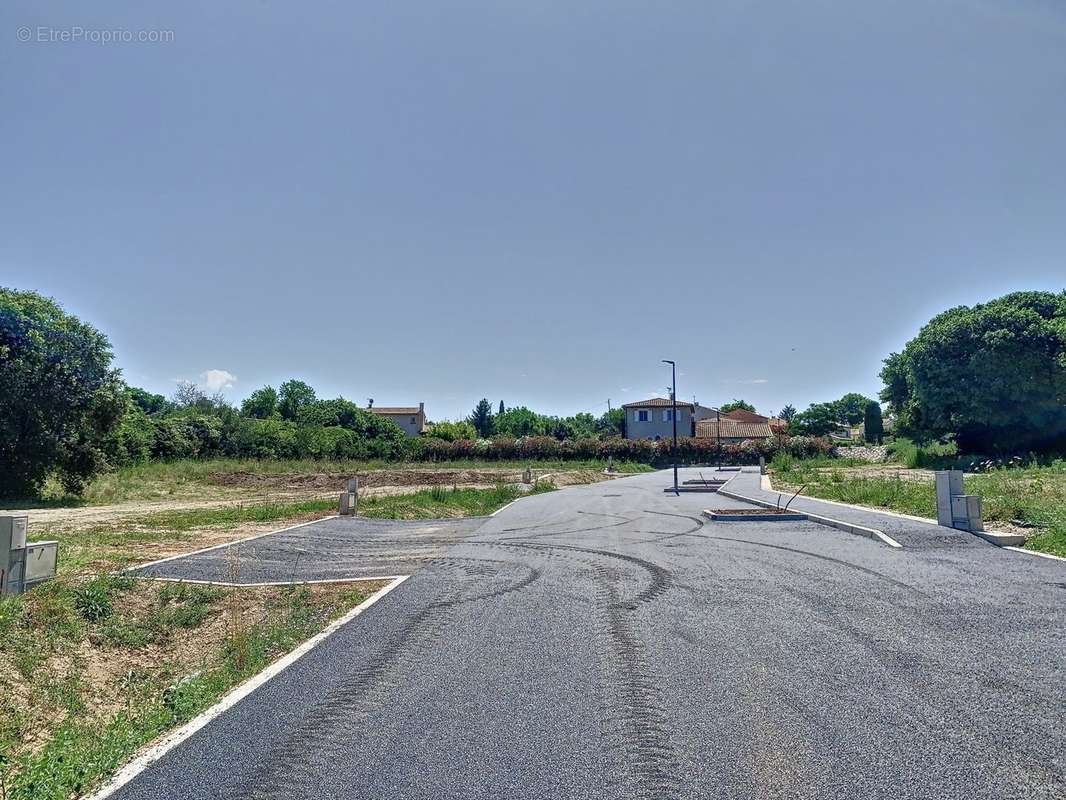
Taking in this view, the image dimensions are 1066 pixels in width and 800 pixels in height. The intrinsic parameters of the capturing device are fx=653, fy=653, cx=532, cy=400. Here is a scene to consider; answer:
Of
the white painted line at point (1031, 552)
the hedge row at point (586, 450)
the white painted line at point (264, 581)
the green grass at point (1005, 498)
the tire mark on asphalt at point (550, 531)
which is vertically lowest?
the white painted line at point (264, 581)

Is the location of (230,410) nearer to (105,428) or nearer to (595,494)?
(105,428)

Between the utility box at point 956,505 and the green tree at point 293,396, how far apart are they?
82.1 m

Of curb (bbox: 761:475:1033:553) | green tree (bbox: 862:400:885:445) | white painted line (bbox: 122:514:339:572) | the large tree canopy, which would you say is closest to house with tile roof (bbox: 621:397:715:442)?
green tree (bbox: 862:400:885:445)

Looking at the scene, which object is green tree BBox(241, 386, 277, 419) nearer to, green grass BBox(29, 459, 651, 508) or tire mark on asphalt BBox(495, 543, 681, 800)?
green grass BBox(29, 459, 651, 508)

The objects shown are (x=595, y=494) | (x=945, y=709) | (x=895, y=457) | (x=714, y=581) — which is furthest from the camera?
(x=895, y=457)

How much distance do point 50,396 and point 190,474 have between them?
54.0 ft

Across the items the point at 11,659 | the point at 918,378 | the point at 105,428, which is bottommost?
the point at 11,659

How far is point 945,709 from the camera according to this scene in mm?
4434

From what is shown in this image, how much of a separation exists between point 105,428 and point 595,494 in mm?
19158

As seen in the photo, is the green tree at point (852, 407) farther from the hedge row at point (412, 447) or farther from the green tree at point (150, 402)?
the green tree at point (150, 402)

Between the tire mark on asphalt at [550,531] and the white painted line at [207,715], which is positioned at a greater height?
the tire mark on asphalt at [550,531]

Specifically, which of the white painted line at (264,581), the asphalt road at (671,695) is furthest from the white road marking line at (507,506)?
Answer: the asphalt road at (671,695)

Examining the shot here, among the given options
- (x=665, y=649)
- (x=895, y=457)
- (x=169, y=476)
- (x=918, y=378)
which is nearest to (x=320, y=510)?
(x=665, y=649)

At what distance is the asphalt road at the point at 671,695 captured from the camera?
3660 mm
